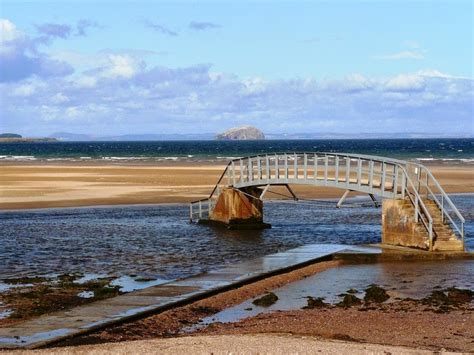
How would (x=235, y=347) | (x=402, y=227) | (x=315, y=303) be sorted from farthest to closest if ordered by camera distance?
(x=402, y=227)
(x=315, y=303)
(x=235, y=347)

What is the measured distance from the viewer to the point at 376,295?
17938 mm

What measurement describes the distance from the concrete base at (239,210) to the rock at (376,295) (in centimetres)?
1410

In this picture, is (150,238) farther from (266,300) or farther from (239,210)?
(266,300)

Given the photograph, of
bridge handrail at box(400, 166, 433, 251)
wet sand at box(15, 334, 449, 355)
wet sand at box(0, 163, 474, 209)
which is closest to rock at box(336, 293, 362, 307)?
wet sand at box(15, 334, 449, 355)

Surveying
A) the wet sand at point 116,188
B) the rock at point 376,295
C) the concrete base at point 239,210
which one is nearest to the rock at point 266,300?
the rock at point 376,295

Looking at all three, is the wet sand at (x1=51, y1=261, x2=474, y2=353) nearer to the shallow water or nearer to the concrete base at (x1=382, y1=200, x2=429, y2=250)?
the shallow water

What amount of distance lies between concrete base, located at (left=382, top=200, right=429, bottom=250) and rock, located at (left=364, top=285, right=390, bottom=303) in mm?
5608

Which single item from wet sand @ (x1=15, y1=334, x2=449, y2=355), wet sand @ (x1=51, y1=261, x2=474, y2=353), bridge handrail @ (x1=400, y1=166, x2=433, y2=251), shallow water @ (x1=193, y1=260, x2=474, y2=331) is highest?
bridge handrail @ (x1=400, y1=166, x2=433, y2=251)

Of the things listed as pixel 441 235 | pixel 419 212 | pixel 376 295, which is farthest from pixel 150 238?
pixel 376 295

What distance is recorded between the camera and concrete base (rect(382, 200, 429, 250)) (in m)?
23.9

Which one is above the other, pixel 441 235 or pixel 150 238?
pixel 441 235

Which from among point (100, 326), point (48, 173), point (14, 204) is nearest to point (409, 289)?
point (100, 326)

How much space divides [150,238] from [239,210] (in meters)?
5.24

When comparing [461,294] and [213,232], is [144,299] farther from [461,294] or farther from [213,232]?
[213,232]
